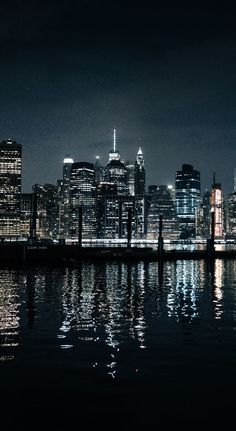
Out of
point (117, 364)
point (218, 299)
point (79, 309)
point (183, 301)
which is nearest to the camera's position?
point (117, 364)

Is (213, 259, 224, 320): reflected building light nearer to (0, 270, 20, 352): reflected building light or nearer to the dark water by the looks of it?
the dark water

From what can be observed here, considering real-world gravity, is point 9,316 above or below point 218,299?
above

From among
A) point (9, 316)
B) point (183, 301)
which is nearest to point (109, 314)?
point (9, 316)

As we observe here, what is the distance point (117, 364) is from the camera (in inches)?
583

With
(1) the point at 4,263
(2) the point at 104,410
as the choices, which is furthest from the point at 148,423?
(1) the point at 4,263

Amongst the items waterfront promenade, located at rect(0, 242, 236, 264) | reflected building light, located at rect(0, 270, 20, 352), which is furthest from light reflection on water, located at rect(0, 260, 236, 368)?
waterfront promenade, located at rect(0, 242, 236, 264)

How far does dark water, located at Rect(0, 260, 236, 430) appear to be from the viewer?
10695mm

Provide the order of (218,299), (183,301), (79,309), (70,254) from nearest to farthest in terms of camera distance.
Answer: (79,309), (183,301), (218,299), (70,254)

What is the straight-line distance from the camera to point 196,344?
17.7 metres

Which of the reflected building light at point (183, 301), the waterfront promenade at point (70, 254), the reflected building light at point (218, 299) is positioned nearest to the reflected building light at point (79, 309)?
the reflected building light at point (183, 301)

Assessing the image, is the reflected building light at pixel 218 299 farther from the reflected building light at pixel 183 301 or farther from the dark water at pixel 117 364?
the reflected building light at pixel 183 301

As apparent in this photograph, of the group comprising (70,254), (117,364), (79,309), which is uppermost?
(70,254)

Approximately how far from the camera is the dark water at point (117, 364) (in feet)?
35.1

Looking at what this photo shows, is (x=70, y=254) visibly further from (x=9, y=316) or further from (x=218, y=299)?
(x=9, y=316)
